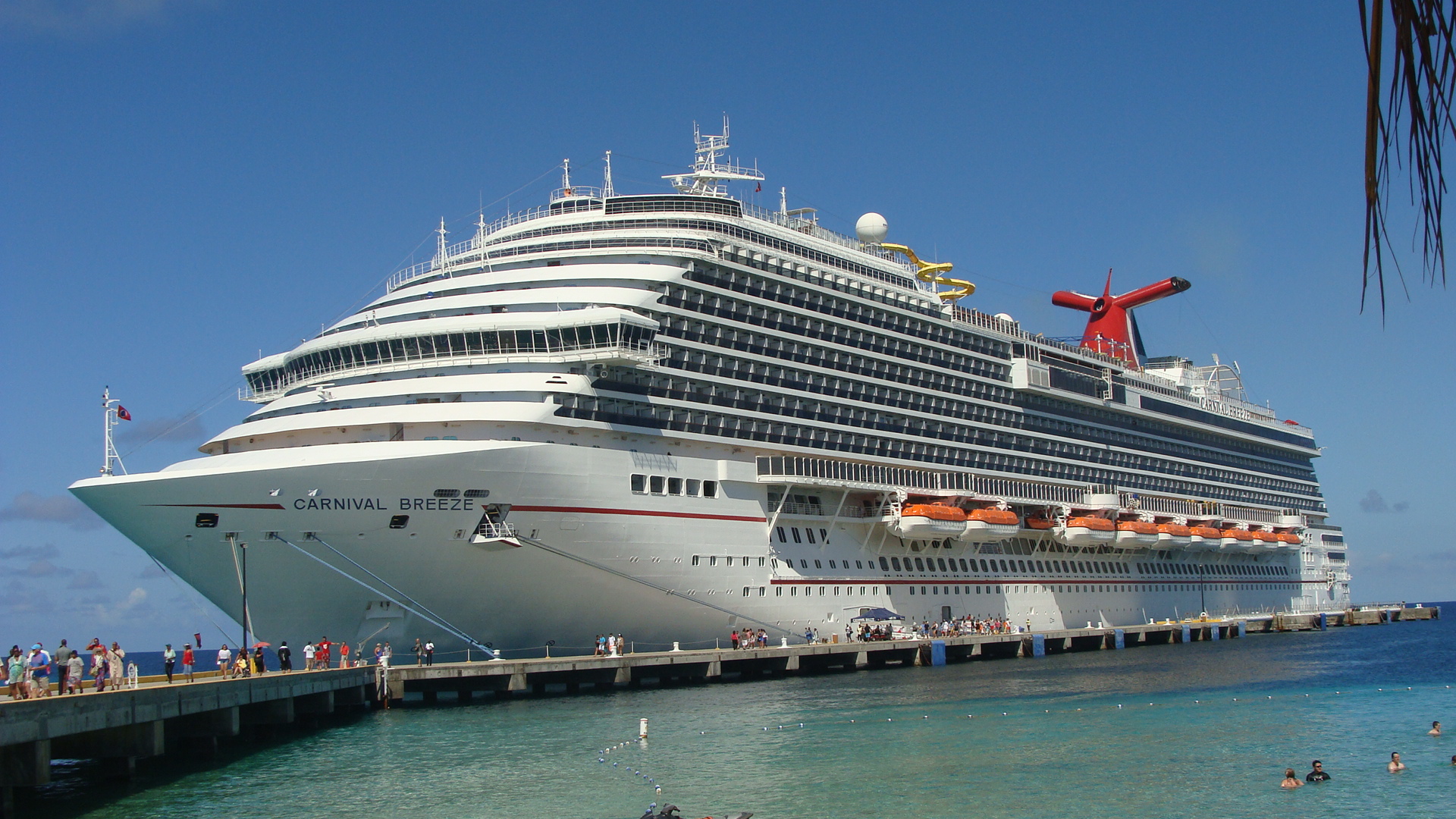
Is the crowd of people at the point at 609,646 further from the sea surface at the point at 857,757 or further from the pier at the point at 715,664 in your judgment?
the sea surface at the point at 857,757

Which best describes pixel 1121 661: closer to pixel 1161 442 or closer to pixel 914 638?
pixel 914 638

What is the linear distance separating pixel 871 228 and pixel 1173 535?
2673 cm

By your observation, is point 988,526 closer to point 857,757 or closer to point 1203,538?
point 1203,538

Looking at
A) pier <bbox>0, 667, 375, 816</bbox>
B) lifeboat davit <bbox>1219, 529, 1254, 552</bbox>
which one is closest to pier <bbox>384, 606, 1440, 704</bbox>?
pier <bbox>0, 667, 375, 816</bbox>

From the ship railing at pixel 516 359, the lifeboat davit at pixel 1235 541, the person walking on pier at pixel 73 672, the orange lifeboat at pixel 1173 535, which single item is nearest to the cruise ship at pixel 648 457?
the ship railing at pixel 516 359

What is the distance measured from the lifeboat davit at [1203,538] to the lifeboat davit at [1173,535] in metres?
0.28

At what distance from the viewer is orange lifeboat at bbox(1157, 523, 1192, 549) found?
70938 mm

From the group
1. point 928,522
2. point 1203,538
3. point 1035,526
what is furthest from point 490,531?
point 1203,538

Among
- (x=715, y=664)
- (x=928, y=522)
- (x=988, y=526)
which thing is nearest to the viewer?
(x=715, y=664)

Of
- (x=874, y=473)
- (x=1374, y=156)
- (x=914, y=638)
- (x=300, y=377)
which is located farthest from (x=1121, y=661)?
(x=1374, y=156)

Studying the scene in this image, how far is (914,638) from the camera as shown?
5075cm

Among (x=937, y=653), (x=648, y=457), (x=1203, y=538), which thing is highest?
(x=648, y=457)

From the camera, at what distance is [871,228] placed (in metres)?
61.6

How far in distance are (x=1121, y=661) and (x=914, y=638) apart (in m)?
9.59
